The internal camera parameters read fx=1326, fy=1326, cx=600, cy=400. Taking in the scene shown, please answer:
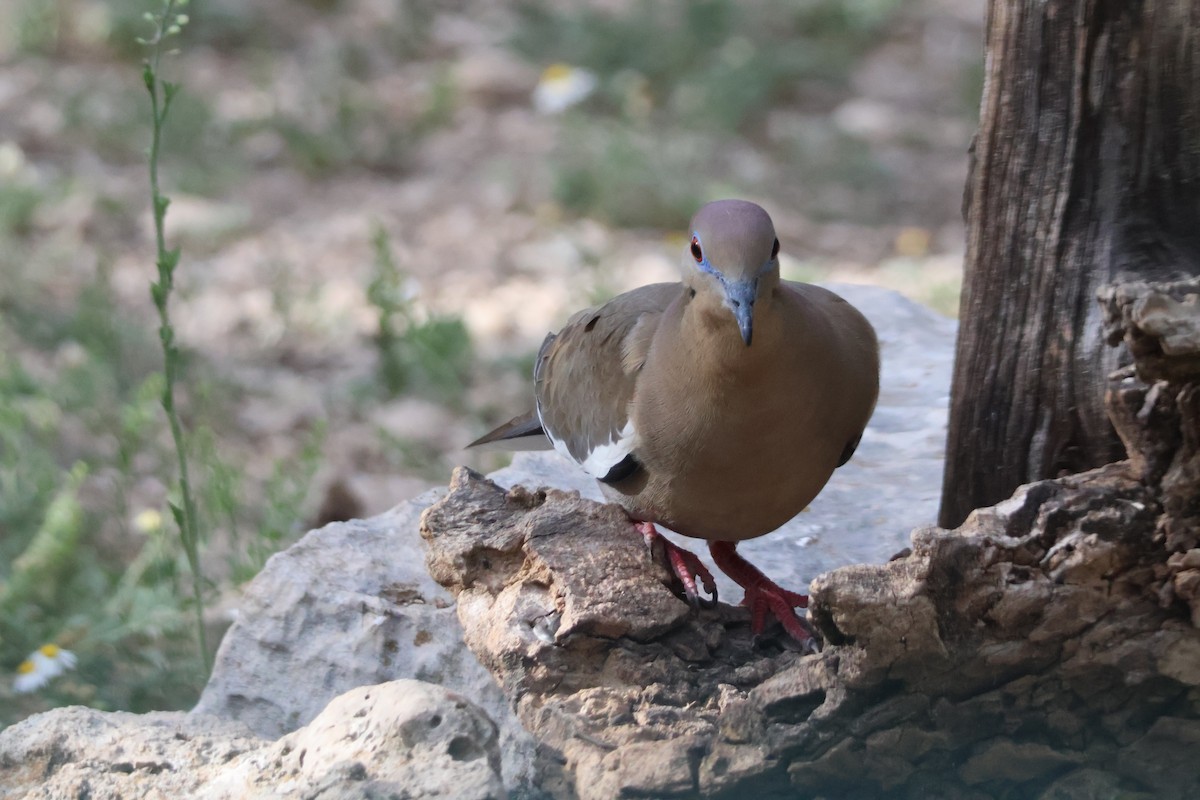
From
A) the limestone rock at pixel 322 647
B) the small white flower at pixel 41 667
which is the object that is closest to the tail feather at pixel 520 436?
the limestone rock at pixel 322 647

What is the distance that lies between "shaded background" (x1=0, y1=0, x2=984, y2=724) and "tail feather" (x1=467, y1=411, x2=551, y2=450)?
0.54 m

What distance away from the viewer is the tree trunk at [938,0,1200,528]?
243 cm

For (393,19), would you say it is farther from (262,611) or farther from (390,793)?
(390,793)

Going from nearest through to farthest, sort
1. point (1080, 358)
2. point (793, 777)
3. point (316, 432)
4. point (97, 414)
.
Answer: point (793, 777)
point (1080, 358)
point (316, 432)
point (97, 414)

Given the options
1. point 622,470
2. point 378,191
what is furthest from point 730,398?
point 378,191

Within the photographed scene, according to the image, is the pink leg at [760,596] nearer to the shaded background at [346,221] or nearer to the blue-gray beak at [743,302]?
the blue-gray beak at [743,302]

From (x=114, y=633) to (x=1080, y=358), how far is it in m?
2.62

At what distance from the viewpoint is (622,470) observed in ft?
9.71

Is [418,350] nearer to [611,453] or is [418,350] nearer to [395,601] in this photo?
[395,601]

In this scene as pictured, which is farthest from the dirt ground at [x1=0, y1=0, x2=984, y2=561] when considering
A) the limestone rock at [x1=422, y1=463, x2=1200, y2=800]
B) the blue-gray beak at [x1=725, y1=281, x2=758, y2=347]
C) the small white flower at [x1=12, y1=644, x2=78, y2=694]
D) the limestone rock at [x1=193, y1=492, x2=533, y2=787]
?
the limestone rock at [x1=422, y1=463, x2=1200, y2=800]

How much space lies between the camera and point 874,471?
387cm

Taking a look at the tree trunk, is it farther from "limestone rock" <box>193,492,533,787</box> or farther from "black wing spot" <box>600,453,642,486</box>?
"limestone rock" <box>193,492,533,787</box>

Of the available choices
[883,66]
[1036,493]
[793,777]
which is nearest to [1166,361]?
[1036,493]

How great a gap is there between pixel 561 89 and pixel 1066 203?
222 inches
